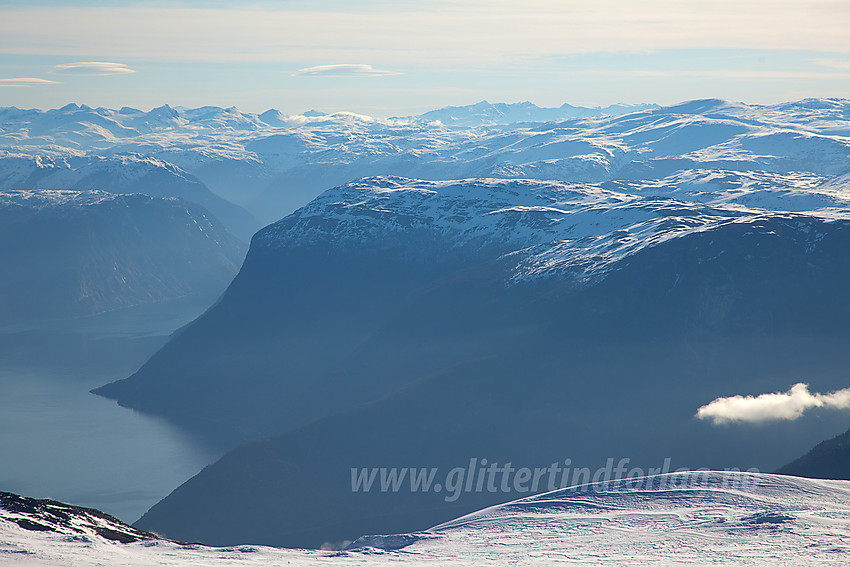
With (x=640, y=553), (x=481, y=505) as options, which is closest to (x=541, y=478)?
(x=481, y=505)

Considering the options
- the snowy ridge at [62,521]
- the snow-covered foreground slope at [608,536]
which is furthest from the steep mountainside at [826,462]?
the snowy ridge at [62,521]

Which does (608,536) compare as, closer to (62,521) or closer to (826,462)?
(826,462)

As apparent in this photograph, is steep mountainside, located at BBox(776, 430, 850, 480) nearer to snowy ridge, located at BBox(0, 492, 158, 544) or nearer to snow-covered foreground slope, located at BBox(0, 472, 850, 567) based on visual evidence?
snow-covered foreground slope, located at BBox(0, 472, 850, 567)

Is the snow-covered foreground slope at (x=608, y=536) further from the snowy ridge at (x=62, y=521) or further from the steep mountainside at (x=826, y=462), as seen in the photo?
the steep mountainside at (x=826, y=462)

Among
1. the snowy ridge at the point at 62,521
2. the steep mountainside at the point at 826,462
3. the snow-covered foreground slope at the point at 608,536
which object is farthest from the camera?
the steep mountainside at the point at 826,462

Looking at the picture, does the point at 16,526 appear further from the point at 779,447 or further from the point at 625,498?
the point at 779,447

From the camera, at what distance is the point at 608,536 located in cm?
11606

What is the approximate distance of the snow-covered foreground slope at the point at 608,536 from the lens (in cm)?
10469

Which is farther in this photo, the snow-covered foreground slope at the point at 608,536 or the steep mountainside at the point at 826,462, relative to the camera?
the steep mountainside at the point at 826,462

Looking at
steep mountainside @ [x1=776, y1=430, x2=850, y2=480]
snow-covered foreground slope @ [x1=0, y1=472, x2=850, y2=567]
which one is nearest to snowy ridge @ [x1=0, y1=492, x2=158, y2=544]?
snow-covered foreground slope @ [x1=0, y1=472, x2=850, y2=567]

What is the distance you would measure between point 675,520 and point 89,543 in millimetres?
73187

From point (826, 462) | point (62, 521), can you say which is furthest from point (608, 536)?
point (62, 521)

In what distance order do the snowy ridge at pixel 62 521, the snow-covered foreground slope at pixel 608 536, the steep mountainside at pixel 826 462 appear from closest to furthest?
the snow-covered foreground slope at pixel 608 536
the snowy ridge at pixel 62 521
the steep mountainside at pixel 826 462

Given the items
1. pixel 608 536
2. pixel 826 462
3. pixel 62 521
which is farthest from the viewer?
pixel 826 462
